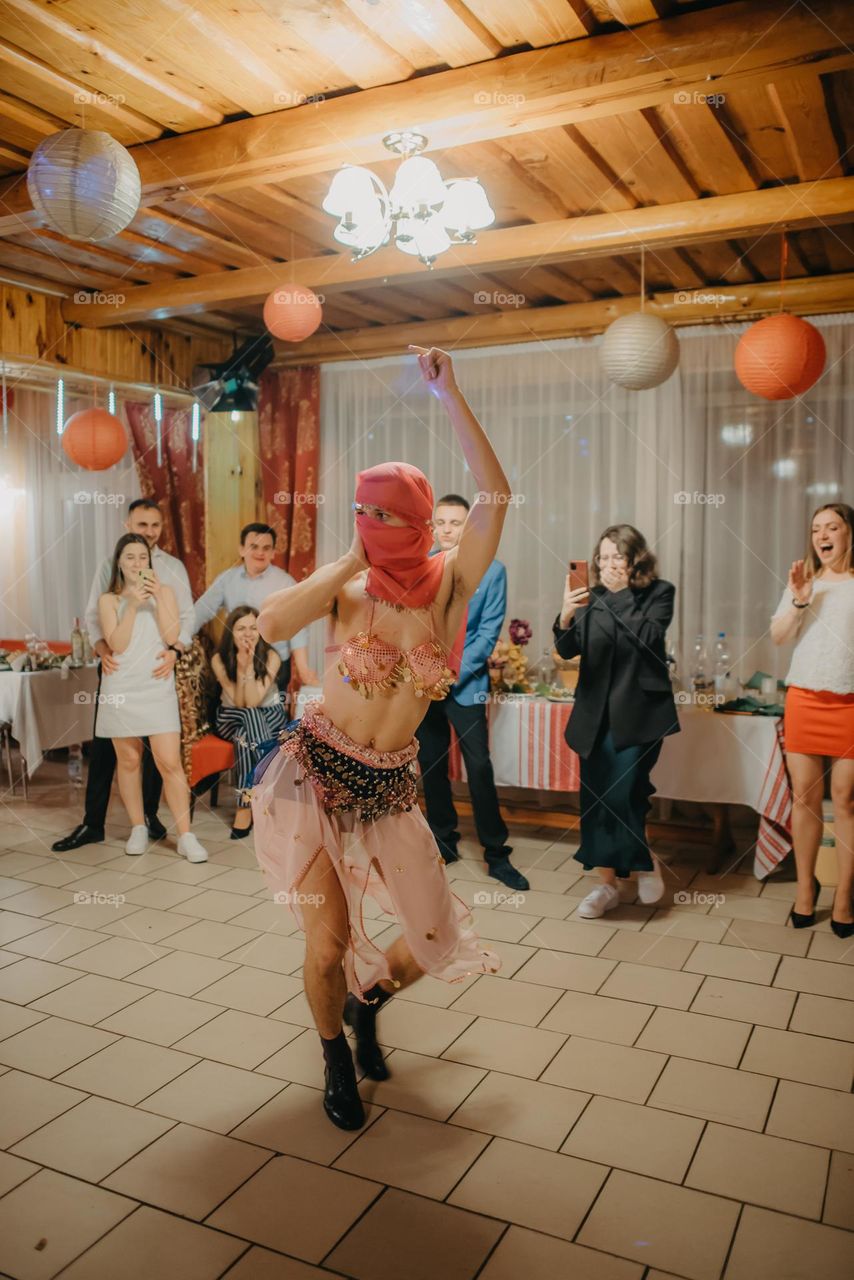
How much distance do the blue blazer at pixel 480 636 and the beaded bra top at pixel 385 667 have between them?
7.00ft

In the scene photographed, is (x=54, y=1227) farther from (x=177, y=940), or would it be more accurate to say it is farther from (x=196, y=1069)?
(x=177, y=940)

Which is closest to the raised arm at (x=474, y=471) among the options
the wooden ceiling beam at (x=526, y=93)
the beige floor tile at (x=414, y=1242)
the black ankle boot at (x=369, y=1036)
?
the black ankle boot at (x=369, y=1036)

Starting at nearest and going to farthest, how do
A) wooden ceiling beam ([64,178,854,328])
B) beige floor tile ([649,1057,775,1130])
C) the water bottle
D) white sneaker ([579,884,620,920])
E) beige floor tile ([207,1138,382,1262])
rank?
beige floor tile ([207,1138,382,1262]) → beige floor tile ([649,1057,775,1130]) → wooden ceiling beam ([64,178,854,328]) → white sneaker ([579,884,620,920]) → the water bottle

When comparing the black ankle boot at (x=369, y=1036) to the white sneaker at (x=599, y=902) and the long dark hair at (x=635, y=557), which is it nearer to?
the white sneaker at (x=599, y=902)

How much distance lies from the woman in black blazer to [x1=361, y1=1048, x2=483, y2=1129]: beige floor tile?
4.55 ft

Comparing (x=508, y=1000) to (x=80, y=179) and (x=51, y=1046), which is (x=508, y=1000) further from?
(x=80, y=179)

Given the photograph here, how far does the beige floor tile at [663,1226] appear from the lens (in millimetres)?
2045

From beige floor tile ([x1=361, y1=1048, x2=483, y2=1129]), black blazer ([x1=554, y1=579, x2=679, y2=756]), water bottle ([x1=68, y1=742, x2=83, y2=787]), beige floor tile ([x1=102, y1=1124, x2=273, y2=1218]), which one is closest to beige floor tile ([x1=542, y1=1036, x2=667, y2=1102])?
beige floor tile ([x1=361, y1=1048, x2=483, y2=1129])

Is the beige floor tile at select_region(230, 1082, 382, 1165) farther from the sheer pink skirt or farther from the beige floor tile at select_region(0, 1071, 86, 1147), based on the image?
the beige floor tile at select_region(0, 1071, 86, 1147)

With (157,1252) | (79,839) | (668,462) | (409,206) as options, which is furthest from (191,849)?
(668,462)

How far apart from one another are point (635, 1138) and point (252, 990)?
4.62 feet

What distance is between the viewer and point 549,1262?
2035mm

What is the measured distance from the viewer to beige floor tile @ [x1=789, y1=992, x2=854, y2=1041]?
3.07 metres

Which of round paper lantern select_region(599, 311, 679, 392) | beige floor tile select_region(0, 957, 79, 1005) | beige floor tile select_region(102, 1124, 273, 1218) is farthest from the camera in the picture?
round paper lantern select_region(599, 311, 679, 392)
